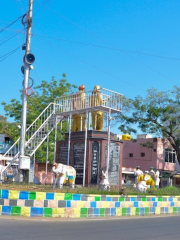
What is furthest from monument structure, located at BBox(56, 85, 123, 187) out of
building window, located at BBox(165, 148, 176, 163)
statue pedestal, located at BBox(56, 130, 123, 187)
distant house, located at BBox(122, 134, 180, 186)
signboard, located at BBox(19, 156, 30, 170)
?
building window, located at BBox(165, 148, 176, 163)

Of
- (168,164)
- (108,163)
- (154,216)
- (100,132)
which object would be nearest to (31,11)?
(100,132)

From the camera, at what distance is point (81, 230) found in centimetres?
986

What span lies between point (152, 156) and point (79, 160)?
2279cm

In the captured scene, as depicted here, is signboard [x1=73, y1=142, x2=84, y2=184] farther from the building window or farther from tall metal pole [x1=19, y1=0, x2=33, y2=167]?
the building window

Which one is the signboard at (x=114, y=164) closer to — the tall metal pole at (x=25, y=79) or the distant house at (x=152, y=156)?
the tall metal pole at (x=25, y=79)

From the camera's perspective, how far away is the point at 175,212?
17.2 meters

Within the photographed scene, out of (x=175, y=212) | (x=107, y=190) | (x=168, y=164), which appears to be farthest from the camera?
(x=168, y=164)

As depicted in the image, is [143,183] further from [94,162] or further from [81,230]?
[81,230]

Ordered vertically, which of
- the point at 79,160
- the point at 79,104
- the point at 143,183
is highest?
the point at 79,104

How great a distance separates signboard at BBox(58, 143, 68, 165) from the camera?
68.0 feet

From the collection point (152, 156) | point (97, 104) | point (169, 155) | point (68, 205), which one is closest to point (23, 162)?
point (97, 104)

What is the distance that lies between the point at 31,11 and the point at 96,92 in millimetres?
5388

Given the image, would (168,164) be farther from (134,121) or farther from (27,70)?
(27,70)

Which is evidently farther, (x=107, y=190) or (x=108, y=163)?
(x=108, y=163)
